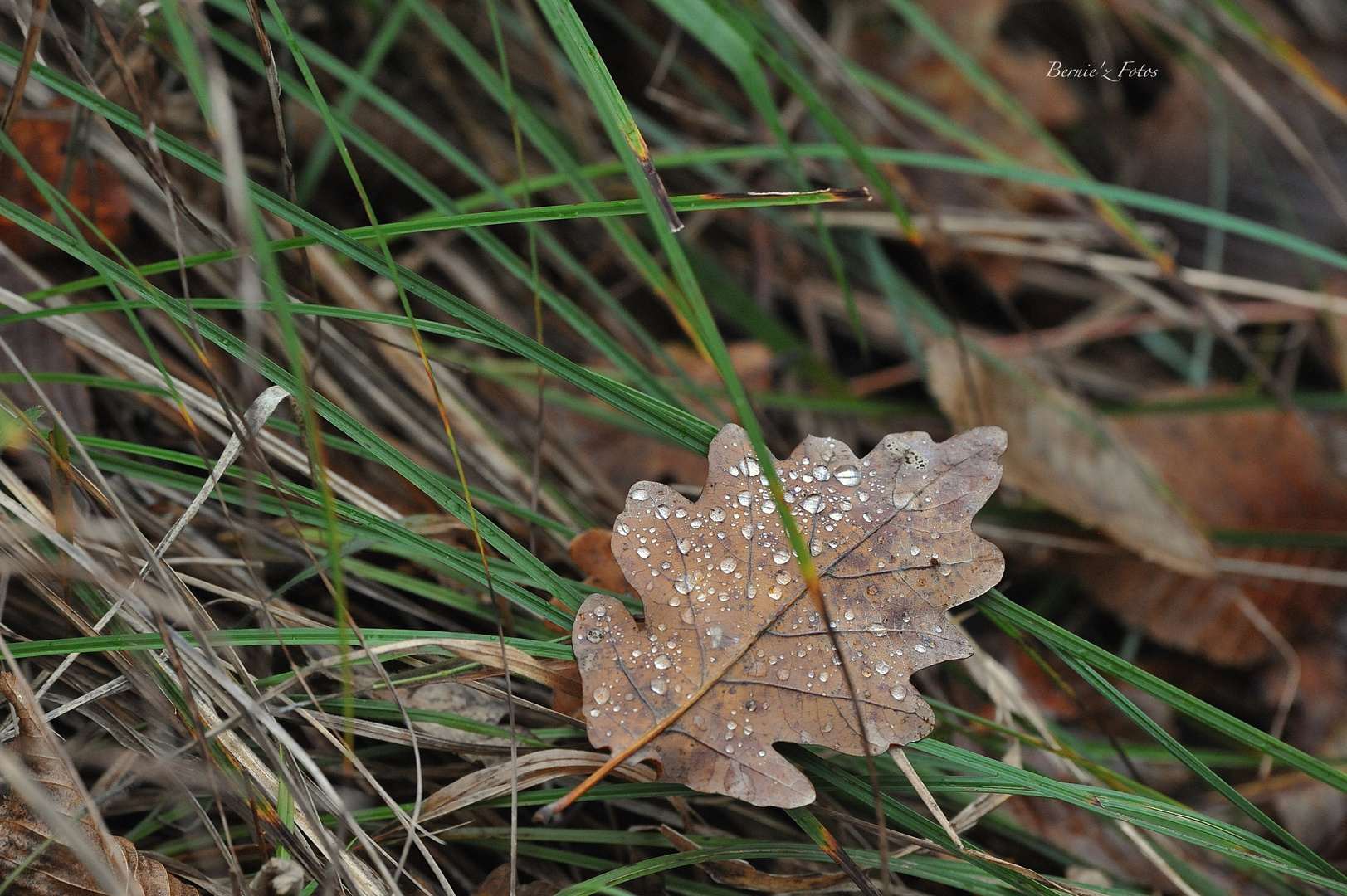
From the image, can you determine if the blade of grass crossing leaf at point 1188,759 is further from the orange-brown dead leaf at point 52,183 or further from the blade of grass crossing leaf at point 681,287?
the orange-brown dead leaf at point 52,183

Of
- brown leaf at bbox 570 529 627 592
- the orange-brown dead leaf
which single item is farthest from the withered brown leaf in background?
the orange-brown dead leaf

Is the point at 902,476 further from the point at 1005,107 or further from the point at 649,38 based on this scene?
the point at 649,38

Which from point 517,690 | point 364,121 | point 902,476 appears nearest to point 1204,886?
point 902,476

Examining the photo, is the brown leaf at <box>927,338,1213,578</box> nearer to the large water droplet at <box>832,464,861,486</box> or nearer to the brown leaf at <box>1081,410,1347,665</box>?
the brown leaf at <box>1081,410,1347,665</box>

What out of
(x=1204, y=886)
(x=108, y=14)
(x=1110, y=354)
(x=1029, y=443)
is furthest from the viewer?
(x=1110, y=354)

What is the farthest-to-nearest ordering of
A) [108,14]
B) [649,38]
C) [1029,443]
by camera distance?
[649,38], [1029,443], [108,14]

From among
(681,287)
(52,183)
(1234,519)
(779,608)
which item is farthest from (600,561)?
(1234,519)
